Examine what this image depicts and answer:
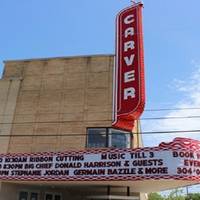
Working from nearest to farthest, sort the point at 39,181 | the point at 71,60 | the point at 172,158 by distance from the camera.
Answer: the point at 172,158
the point at 39,181
the point at 71,60

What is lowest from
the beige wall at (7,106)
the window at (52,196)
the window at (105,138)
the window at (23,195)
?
the window at (23,195)

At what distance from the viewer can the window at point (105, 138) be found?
2183cm

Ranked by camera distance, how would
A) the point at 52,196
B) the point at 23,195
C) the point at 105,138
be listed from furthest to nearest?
the point at 52,196, the point at 105,138, the point at 23,195

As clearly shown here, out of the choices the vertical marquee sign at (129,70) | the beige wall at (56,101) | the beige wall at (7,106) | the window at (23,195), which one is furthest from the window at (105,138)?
the beige wall at (7,106)

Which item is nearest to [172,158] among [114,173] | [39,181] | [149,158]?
[149,158]

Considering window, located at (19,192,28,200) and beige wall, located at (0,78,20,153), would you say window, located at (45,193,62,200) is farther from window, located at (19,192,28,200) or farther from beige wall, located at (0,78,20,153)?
beige wall, located at (0,78,20,153)

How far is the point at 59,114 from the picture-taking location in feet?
76.5

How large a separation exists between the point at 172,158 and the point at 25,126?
1078 centimetres

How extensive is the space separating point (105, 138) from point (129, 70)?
4.63 meters

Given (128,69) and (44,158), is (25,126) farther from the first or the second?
(128,69)

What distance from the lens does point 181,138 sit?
56.8 ft

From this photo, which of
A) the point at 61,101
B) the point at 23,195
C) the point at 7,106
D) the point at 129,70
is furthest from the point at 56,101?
the point at 23,195

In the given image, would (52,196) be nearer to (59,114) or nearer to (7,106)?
(59,114)

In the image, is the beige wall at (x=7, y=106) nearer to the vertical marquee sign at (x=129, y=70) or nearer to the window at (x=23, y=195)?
the window at (x=23, y=195)
